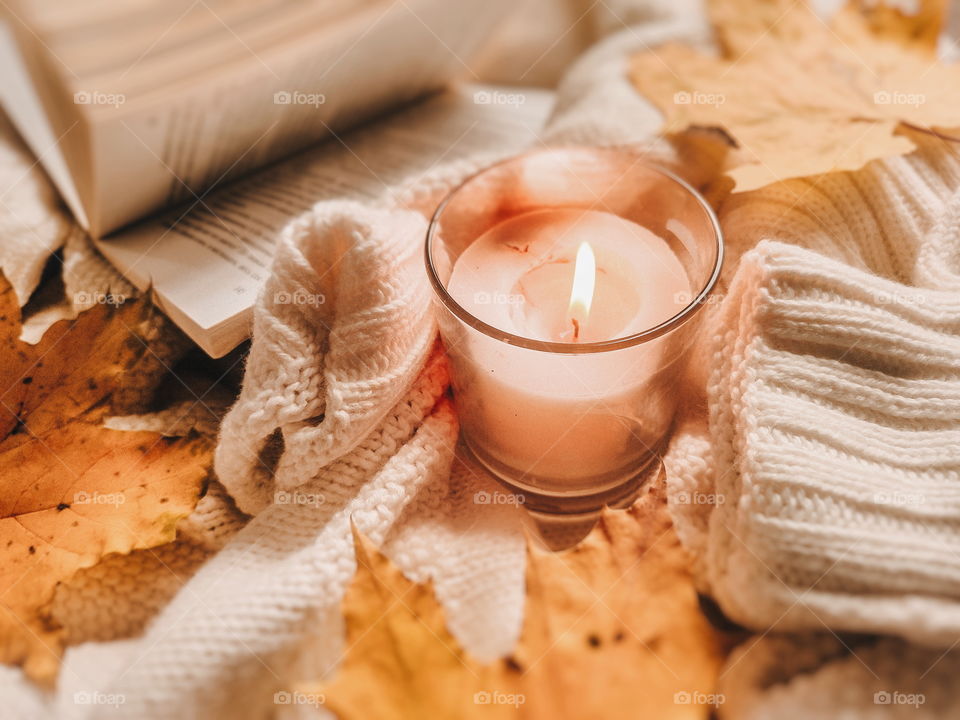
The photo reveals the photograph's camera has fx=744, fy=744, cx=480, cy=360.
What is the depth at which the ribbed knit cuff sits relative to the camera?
37 centimetres

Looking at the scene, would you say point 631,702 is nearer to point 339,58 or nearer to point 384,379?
point 384,379

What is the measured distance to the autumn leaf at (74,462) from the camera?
0.48 m

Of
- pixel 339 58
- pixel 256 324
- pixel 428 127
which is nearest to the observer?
pixel 256 324

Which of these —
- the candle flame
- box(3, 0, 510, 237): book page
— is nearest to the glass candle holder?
the candle flame

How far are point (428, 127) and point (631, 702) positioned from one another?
1.87 feet

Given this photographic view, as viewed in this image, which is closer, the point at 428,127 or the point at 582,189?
the point at 582,189

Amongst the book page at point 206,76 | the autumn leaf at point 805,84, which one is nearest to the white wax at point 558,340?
the autumn leaf at point 805,84

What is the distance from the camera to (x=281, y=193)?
67 cm

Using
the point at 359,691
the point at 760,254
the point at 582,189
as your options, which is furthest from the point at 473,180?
the point at 359,691

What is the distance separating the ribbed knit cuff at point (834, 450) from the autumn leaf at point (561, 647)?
31 millimetres

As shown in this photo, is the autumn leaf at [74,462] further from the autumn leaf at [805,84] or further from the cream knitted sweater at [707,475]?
the autumn leaf at [805,84]

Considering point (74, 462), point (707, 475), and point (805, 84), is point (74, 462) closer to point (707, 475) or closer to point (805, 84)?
point (707, 475)

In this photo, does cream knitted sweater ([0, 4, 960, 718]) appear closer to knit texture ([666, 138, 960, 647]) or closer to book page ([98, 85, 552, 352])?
knit texture ([666, 138, 960, 647])

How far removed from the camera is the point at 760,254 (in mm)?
435
